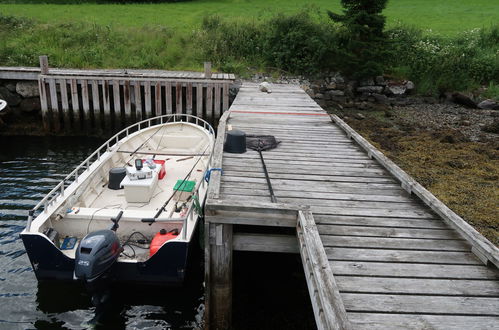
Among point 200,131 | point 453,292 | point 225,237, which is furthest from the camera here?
point 200,131

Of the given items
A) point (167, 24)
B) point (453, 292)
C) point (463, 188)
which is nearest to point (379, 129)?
point (463, 188)

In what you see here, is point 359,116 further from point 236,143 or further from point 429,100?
point 236,143

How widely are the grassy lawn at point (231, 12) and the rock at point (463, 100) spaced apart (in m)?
6.82

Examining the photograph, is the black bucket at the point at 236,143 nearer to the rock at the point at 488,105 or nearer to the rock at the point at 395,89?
the rock at the point at 395,89

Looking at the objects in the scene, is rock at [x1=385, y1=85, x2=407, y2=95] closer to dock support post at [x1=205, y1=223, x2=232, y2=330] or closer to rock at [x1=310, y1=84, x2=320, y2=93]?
rock at [x1=310, y1=84, x2=320, y2=93]

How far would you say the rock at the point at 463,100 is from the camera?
18.5 meters

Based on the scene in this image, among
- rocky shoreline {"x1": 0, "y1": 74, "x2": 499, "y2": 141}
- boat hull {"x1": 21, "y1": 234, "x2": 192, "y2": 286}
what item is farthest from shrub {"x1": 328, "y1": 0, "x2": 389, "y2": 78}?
boat hull {"x1": 21, "y1": 234, "x2": 192, "y2": 286}

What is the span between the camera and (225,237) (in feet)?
14.7

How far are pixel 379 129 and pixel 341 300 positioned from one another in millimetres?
12620

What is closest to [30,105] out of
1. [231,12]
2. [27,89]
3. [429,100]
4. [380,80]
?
[27,89]

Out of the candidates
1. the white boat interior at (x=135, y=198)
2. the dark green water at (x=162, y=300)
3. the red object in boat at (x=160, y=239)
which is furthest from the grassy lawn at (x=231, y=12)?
the red object in boat at (x=160, y=239)

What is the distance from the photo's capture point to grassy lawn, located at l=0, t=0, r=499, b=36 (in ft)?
83.8

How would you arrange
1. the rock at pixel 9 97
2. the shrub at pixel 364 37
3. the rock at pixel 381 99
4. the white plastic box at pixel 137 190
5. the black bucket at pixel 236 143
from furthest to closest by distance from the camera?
the rock at pixel 381 99 → the shrub at pixel 364 37 → the rock at pixel 9 97 → the white plastic box at pixel 137 190 → the black bucket at pixel 236 143

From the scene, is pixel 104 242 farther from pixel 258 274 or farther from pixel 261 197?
pixel 258 274
